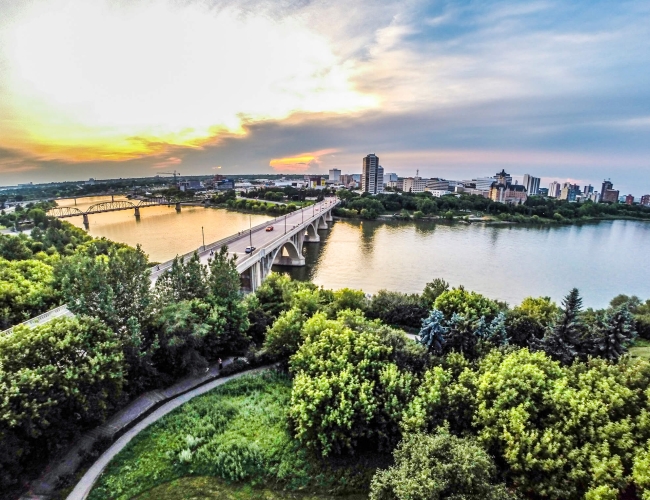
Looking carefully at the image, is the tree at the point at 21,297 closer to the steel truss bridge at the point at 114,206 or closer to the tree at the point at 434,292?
the tree at the point at 434,292

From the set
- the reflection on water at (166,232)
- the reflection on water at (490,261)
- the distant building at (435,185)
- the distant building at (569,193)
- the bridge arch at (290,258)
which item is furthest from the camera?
the distant building at (435,185)

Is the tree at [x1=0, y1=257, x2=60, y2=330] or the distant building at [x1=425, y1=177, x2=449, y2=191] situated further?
the distant building at [x1=425, y1=177, x2=449, y2=191]

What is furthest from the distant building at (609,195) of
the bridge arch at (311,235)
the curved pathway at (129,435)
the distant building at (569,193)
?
the curved pathway at (129,435)

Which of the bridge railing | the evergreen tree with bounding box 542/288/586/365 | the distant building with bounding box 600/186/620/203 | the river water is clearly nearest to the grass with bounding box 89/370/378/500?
the bridge railing

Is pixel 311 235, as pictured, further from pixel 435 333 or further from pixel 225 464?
pixel 225 464

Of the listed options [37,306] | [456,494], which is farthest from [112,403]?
[456,494]

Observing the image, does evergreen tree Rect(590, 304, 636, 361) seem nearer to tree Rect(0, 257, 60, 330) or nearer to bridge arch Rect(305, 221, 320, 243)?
tree Rect(0, 257, 60, 330)

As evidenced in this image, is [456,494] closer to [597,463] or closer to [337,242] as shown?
[597,463]
